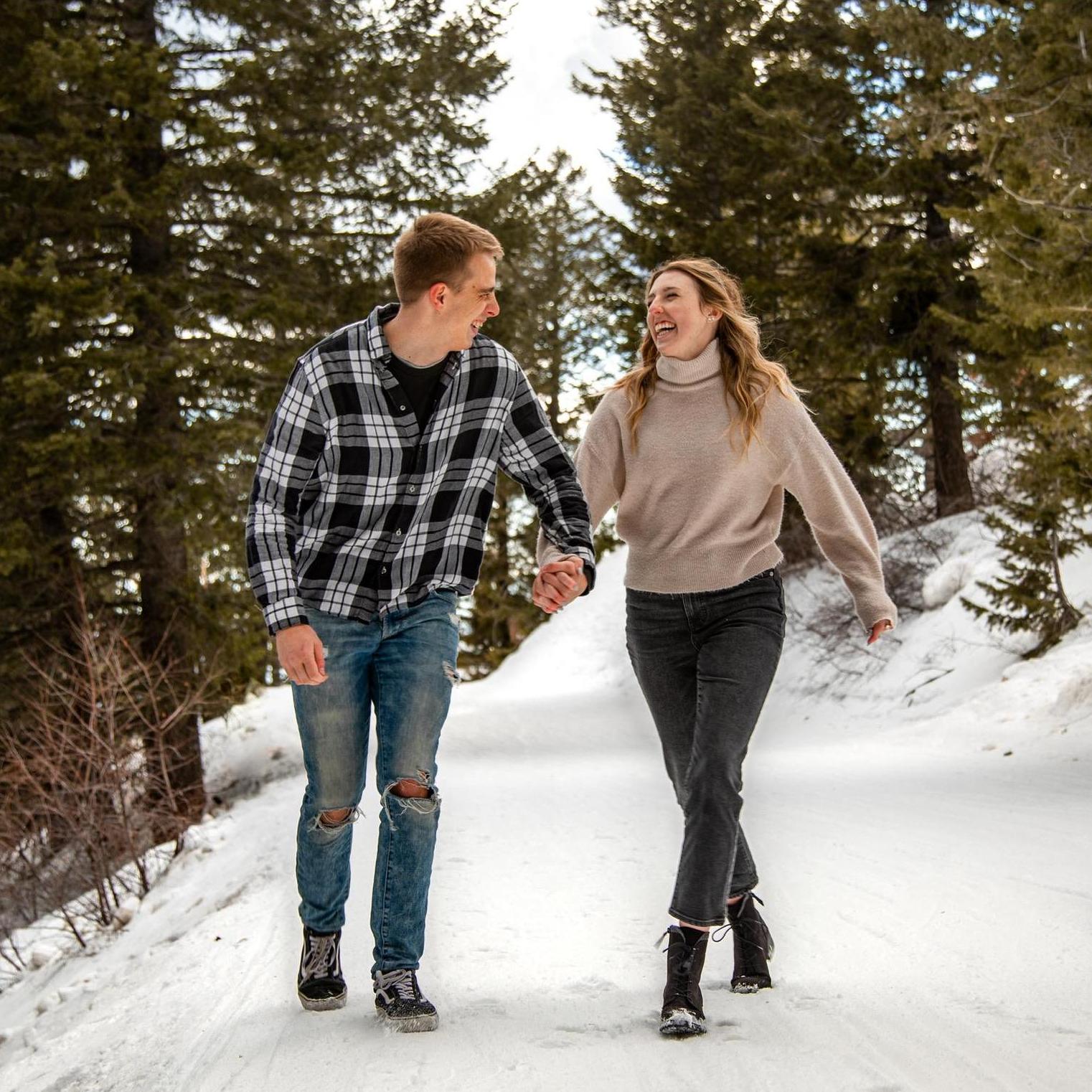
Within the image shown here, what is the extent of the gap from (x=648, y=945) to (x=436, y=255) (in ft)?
8.27

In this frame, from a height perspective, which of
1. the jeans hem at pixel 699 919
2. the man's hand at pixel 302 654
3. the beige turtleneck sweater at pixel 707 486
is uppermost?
the beige turtleneck sweater at pixel 707 486

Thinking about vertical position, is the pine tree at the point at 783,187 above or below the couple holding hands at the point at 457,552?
above

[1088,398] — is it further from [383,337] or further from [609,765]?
[383,337]

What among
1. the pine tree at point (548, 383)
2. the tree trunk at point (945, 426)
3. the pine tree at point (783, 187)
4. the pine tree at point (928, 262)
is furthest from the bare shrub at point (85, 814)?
the pine tree at point (548, 383)

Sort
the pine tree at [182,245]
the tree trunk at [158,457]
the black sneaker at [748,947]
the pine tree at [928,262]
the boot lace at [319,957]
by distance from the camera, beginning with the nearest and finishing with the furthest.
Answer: the boot lace at [319,957] < the black sneaker at [748,947] < the pine tree at [182,245] < the tree trunk at [158,457] < the pine tree at [928,262]

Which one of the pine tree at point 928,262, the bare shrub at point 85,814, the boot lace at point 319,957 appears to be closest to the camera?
the boot lace at point 319,957

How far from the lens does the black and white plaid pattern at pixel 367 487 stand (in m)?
3.20

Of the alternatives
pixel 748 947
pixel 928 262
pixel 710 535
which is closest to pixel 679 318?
pixel 710 535

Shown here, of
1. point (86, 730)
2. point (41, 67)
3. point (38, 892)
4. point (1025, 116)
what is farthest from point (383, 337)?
point (41, 67)

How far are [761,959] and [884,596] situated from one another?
3.72 ft

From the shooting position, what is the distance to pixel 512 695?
67.3 ft

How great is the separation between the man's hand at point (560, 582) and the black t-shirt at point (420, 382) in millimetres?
524

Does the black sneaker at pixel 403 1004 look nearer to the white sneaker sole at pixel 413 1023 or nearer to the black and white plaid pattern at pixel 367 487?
A: the white sneaker sole at pixel 413 1023

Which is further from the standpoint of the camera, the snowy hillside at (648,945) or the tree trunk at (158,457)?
the tree trunk at (158,457)
